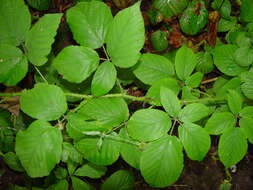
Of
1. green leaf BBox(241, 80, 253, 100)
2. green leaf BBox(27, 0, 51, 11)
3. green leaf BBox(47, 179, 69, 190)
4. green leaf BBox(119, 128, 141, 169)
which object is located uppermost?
green leaf BBox(27, 0, 51, 11)

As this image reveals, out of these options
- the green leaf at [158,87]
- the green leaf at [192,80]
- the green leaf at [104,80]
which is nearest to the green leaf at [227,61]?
the green leaf at [192,80]

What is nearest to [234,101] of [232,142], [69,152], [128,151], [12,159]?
[232,142]

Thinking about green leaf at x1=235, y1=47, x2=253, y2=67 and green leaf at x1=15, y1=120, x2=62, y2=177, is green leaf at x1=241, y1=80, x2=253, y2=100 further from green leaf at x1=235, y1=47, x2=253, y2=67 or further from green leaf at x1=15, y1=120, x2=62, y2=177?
green leaf at x1=15, y1=120, x2=62, y2=177

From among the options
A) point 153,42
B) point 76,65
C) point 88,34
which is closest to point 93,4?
point 88,34

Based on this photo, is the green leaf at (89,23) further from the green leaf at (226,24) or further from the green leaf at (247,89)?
the green leaf at (226,24)

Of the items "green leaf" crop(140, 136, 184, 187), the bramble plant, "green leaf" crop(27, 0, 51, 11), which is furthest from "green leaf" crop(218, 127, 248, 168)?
"green leaf" crop(27, 0, 51, 11)

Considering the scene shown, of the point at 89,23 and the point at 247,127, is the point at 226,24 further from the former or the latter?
the point at 89,23

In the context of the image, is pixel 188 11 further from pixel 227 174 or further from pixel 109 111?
pixel 227 174
